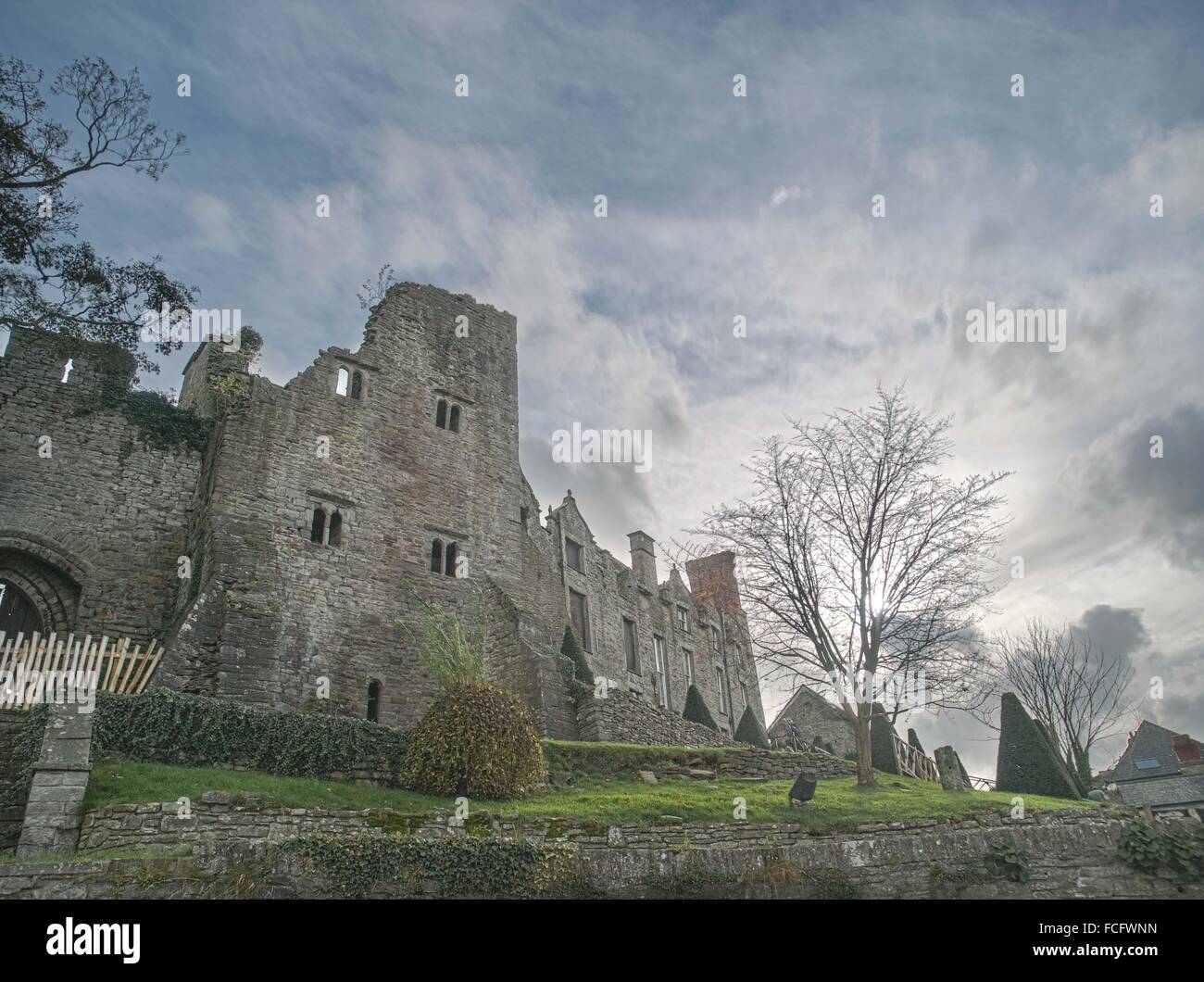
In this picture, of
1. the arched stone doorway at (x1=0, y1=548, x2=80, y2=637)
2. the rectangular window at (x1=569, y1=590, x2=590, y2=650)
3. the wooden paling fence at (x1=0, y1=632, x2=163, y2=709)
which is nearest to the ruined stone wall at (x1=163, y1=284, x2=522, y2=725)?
the wooden paling fence at (x1=0, y1=632, x2=163, y2=709)

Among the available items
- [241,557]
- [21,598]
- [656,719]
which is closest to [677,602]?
[656,719]

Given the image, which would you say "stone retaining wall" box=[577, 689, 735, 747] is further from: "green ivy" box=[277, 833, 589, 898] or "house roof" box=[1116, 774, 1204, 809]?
"house roof" box=[1116, 774, 1204, 809]

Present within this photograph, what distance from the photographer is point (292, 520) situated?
20.1 meters

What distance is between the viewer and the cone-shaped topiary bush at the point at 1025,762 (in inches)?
835

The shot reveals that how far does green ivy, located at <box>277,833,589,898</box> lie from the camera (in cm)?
794

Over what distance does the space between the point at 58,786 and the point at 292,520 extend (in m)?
10.2

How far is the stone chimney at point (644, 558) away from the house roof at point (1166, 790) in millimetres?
19157

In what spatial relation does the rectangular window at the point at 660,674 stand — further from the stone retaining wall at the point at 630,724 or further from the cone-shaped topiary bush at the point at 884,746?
the stone retaining wall at the point at 630,724

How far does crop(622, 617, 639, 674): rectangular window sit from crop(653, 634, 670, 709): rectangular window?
1.77 m

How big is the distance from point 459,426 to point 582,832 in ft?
50.1

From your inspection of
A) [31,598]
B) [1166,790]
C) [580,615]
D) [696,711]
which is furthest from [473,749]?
[1166,790]

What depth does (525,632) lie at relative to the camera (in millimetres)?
21391
